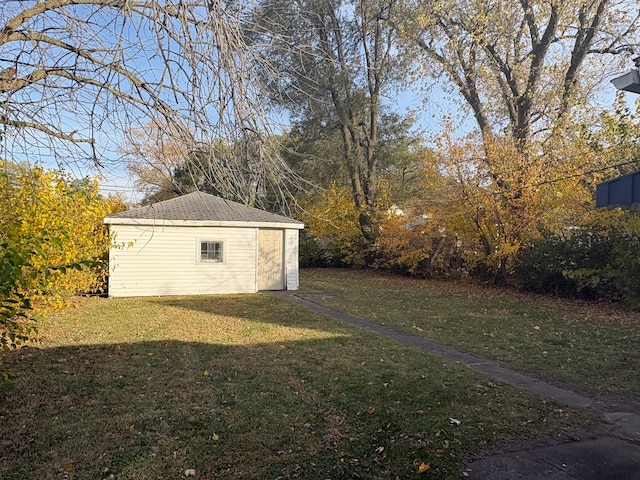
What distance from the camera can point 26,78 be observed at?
10.9 ft

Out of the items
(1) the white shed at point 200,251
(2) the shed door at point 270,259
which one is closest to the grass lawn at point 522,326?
(2) the shed door at point 270,259

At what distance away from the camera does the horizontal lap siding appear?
12.9 m

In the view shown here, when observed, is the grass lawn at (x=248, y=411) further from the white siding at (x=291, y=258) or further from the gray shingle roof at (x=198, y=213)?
the white siding at (x=291, y=258)

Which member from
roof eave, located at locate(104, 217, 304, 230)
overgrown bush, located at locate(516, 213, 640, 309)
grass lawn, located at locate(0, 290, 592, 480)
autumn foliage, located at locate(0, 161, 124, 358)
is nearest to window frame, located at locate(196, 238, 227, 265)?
roof eave, located at locate(104, 217, 304, 230)

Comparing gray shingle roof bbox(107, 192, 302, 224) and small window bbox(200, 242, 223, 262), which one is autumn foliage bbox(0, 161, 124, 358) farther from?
small window bbox(200, 242, 223, 262)

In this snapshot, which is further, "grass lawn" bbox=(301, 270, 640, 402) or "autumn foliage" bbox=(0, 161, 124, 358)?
"grass lawn" bbox=(301, 270, 640, 402)

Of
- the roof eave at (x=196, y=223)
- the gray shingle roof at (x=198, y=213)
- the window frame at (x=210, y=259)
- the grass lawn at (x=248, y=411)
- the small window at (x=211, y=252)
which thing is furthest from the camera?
the small window at (x=211, y=252)

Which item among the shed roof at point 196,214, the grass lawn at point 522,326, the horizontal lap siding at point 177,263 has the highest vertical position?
the shed roof at point 196,214

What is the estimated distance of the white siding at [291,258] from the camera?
1475 cm

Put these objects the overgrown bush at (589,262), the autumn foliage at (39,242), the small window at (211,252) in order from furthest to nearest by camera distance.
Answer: the small window at (211,252), the overgrown bush at (589,262), the autumn foliage at (39,242)

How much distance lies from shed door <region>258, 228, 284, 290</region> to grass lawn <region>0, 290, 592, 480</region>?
24.2ft

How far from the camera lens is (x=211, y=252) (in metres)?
13.9

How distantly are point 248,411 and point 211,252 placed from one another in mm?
10140

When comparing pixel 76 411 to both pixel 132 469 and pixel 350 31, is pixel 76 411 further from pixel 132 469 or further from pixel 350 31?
pixel 350 31
